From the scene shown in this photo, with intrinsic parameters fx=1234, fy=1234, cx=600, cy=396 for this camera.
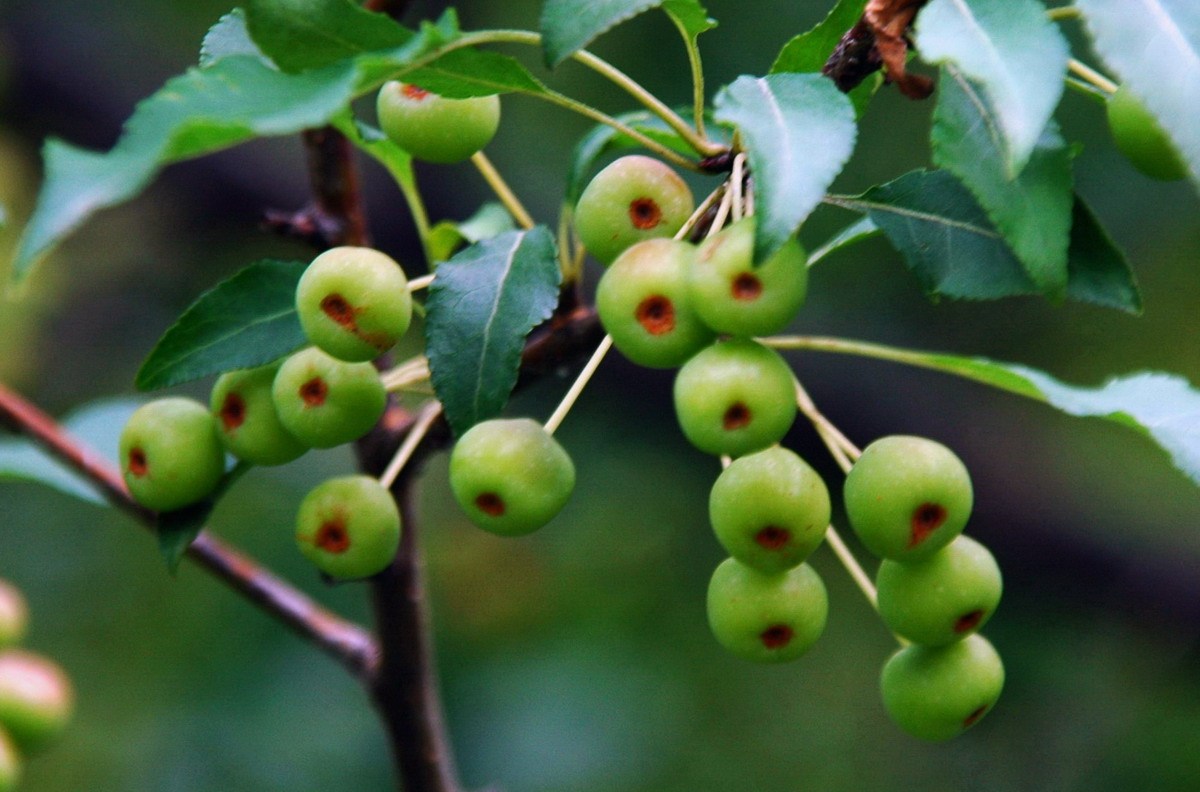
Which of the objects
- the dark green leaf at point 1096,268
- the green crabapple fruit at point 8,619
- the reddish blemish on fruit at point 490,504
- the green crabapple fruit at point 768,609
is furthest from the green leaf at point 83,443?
the dark green leaf at point 1096,268

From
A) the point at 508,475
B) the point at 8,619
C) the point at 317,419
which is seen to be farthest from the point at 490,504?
the point at 8,619

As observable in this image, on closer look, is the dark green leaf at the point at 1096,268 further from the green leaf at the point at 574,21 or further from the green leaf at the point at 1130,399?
the green leaf at the point at 574,21

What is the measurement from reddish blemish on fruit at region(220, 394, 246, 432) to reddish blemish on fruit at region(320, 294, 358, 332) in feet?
0.50

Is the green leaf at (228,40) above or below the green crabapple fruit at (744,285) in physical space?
above

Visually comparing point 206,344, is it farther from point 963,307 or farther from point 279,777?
point 963,307

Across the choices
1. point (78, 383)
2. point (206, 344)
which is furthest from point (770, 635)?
point (78, 383)

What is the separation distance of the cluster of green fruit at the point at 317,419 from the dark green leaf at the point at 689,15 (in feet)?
0.83

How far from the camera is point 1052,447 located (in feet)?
8.83

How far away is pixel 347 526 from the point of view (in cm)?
87

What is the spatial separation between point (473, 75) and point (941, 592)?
1.44 ft

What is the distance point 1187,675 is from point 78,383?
2.65 meters

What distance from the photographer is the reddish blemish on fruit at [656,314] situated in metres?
0.69

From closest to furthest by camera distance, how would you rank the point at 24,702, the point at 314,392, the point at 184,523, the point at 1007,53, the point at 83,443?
1. the point at 1007,53
2. the point at 314,392
3. the point at 184,523
4. the point at 83,443
5. the point at 24,702

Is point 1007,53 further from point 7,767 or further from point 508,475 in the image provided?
point 7,767
